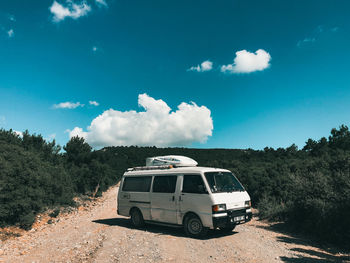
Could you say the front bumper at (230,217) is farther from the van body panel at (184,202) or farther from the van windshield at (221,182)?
the van windshield at (221,182)

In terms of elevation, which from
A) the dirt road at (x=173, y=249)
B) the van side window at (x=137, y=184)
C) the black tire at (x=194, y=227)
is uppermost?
the van side window at (x=137, y=184)

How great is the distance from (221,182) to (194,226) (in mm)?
1829

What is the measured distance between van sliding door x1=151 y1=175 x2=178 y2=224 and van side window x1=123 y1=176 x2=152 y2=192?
0.45 meters

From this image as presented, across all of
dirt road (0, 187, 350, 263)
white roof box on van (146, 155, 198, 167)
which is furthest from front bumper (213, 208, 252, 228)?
white roof box on van (146, 155, 198, 167)

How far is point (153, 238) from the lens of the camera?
890 centimetres

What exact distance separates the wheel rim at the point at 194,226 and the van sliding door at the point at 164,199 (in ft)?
2.23

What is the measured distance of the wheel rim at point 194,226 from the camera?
28.6ft

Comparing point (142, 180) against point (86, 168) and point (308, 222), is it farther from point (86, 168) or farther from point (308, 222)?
point (86, 168)

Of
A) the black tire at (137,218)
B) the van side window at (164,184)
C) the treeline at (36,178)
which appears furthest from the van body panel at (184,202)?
the treeline at (36,178)

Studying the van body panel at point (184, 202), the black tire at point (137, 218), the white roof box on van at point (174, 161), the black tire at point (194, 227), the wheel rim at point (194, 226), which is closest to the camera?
the van body panel at point (184, 202)

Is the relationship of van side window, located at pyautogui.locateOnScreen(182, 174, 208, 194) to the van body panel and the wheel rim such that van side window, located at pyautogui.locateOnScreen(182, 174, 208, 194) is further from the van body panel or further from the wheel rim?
the wheel rim

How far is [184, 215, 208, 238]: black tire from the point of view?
8617mm

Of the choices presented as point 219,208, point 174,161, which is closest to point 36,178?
point 174,161

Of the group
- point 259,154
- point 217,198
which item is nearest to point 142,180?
point 217,198
